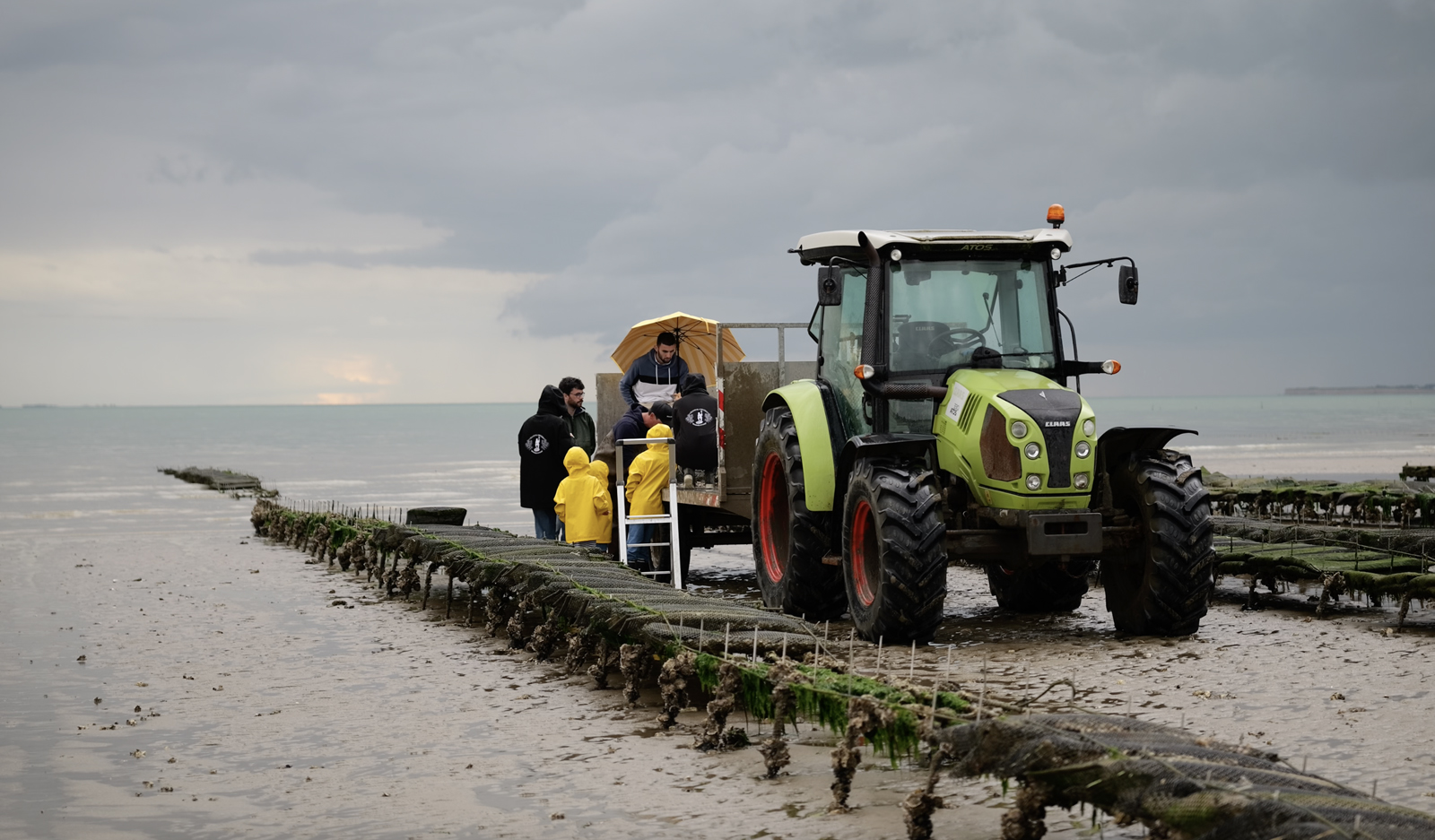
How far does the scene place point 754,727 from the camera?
262 inches

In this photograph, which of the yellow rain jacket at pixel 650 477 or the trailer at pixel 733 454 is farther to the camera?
the yellow rain jacket at pixel 650 477

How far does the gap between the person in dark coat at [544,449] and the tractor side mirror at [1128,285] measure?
5.92 m

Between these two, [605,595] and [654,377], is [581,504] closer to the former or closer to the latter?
[654,377]

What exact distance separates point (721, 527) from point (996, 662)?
5.00 metres

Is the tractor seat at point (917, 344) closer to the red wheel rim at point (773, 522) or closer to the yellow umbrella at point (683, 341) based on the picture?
the red wheel rim at point (773, 522)

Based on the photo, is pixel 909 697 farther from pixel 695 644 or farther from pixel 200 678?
pixel 200 678

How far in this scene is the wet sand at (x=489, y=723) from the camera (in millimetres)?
5281

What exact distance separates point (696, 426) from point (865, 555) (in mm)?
3487

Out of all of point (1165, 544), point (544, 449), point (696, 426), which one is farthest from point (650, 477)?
point (1165, 544)

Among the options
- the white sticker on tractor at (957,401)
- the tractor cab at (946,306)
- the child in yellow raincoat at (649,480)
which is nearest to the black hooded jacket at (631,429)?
the child in yellow raincoat at (649,480)

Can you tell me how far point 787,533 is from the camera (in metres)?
10.1

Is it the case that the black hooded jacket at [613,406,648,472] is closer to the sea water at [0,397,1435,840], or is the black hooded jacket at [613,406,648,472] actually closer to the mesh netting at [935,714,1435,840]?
the sea water at [0,397,1435,840]

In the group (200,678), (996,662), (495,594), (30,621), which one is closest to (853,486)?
(996,662)

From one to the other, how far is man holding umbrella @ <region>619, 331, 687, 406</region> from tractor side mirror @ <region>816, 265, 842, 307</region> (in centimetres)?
466
